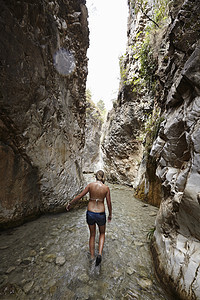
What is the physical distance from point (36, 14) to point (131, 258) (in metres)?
7.44

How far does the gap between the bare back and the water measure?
1.17 m

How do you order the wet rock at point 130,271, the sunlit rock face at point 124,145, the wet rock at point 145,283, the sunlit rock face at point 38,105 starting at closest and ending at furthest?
the wet rock at point 145,283
the wet rock at point 130,271
the sunlit rock face at point 38,105
the sunlit rock face at point 124,145

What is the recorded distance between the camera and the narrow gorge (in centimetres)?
230

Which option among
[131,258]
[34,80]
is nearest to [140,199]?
[131,258]

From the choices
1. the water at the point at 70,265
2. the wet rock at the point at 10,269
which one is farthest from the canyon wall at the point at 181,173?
the wet rock at the point at 10,269

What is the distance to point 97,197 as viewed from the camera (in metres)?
3.17

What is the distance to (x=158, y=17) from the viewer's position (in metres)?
8.38

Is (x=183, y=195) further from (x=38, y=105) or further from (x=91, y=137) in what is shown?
(x=91, y=137)

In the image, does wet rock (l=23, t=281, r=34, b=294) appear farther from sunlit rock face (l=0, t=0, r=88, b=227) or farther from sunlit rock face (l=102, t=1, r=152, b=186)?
sunlit rock face (l=102, t=1, r=152, b=186)

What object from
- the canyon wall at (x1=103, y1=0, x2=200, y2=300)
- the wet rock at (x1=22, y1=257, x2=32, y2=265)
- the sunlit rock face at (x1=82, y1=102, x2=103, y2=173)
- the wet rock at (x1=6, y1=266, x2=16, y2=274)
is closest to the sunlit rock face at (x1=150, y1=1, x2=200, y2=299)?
the canyon wall at (x1=103, y1=0, x2=200, y2=300)

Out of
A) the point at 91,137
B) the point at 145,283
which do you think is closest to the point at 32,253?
the point at 145,283

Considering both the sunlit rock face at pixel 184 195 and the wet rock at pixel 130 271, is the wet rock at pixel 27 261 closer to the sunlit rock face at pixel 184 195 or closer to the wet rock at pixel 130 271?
the wet rock at pixel 130 271

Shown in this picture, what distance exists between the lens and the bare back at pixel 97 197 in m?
3.13

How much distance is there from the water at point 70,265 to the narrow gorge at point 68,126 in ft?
1.36
